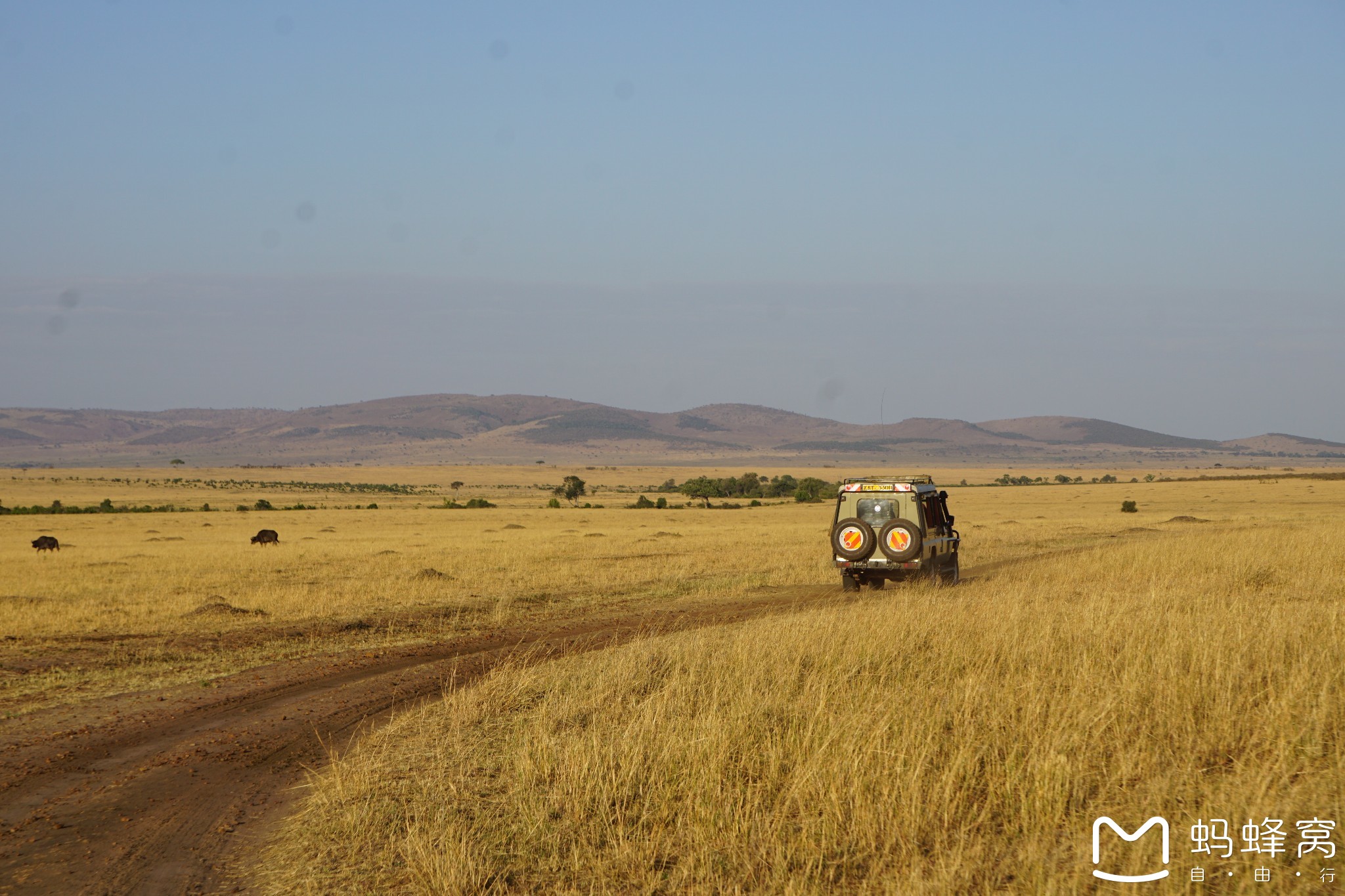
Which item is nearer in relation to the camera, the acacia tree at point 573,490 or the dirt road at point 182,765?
the dirt road at point 182,765

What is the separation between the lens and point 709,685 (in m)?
9.88

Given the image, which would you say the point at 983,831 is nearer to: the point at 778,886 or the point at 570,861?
the point at 778,886

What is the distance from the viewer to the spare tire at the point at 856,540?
19.5 m

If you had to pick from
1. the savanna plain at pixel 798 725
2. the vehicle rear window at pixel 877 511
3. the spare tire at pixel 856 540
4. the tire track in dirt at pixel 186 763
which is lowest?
the tire track in dirt at pixel 186 763

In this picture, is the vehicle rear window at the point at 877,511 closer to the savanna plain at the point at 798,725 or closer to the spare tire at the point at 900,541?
the spare tire at the point at 900,541

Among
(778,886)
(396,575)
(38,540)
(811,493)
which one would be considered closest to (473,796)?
(778,886)

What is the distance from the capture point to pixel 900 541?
63.7ft

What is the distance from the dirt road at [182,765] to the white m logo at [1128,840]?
506cm

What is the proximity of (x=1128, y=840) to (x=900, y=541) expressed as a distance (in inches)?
536

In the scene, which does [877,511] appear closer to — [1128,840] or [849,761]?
[849,761]

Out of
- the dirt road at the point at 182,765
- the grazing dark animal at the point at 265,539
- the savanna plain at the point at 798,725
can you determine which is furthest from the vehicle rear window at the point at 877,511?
the grazing dark animal at the point at 265,539

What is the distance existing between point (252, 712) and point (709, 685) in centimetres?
487

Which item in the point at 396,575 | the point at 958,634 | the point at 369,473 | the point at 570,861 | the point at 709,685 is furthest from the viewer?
the point at 369,473

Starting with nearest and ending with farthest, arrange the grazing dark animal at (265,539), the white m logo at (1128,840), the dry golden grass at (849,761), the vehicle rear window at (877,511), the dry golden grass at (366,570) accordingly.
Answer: the white m logo at (1128,840), the dry golden grass at (849,761), the dry golden grass at (366,570), the vehicle rear window at (877,511), the grazing dark animal at (265,539)
